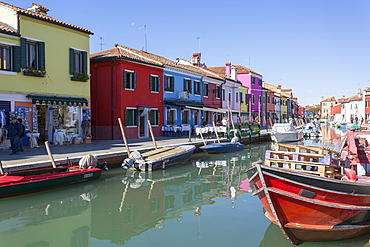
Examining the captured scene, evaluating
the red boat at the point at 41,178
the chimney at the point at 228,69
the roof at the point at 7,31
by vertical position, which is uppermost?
the chimney at the point at 228,69

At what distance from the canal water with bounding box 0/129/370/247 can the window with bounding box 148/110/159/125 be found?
1140cm

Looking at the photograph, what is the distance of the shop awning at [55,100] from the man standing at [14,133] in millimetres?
2509

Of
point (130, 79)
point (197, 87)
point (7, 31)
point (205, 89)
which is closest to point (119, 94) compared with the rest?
point (130, 79)

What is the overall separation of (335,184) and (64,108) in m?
15.3

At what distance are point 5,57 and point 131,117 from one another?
8.47 metres

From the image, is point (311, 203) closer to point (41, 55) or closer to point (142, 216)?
point (142, 216)

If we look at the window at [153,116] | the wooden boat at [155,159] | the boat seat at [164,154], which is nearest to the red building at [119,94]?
the window at [153,116]

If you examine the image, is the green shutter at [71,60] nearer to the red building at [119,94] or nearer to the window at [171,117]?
Answer: the red building at [119,94]

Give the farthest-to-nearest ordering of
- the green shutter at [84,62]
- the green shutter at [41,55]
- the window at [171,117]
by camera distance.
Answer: the window at [171,117]
the green shutter at [84,62]
the green shutter at [41,55]

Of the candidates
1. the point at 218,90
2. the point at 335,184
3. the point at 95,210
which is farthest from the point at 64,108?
the point at 218,90

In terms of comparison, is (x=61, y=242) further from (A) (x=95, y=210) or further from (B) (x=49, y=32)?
(B) (x=49, y=32)

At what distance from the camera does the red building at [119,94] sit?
69.3ft

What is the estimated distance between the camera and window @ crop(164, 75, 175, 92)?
83.7 feet

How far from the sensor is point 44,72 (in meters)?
16.4
